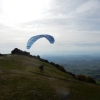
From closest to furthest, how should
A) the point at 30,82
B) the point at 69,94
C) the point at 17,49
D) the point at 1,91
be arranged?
the point at 1,91
the point at 69,94
the point at 30,82
the point at 17,49

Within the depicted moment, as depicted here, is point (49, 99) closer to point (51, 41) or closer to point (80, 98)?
point (80, 98)

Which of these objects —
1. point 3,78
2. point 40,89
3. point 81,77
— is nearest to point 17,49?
point 81,77

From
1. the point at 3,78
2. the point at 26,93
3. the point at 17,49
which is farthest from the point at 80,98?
the point at 17,49

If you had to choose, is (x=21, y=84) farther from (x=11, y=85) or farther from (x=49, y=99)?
(x=49, y=99)

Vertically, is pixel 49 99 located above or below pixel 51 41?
below

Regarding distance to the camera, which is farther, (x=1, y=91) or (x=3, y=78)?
(x=3, y=78)

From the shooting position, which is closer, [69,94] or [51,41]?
[69,94]

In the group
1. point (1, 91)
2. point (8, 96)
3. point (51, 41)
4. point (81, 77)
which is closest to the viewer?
point (8, 96)

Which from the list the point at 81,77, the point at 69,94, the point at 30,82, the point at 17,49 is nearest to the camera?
Result: the point at 69,94

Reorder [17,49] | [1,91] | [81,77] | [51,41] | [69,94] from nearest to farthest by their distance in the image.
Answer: [1,91]
[69,94]
[51,41]
[81,77]
[17,49]
